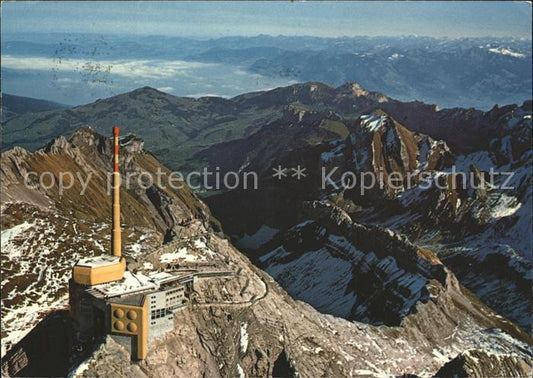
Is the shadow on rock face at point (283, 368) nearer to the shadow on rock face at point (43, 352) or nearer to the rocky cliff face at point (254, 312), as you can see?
the rocky cliff face at point (254, 312)

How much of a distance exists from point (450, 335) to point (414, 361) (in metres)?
21.9

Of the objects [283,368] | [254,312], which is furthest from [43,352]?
[283,368]

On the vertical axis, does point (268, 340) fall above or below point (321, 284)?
above

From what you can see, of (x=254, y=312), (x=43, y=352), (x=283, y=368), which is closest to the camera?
(x=283, y=368)

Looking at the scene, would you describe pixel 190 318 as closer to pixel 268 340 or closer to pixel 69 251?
pixel 268 340

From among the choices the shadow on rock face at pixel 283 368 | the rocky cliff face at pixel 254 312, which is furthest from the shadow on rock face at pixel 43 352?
the shadow on rock face at pixel 283 368

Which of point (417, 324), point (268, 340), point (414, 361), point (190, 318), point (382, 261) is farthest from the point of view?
point (382, 261)

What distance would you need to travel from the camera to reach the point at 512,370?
13462cm

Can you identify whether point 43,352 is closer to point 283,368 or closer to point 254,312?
point 254,312

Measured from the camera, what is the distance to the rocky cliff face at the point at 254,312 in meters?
99.4

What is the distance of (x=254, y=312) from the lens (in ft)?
357

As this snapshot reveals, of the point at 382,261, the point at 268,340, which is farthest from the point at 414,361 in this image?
the point at 382,261

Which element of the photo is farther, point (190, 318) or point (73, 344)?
point (190, 318)

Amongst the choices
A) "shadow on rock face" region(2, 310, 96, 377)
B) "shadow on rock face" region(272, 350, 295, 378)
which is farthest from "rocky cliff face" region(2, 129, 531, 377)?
"shadow on rock face" region(2, 310, 96, 377)
